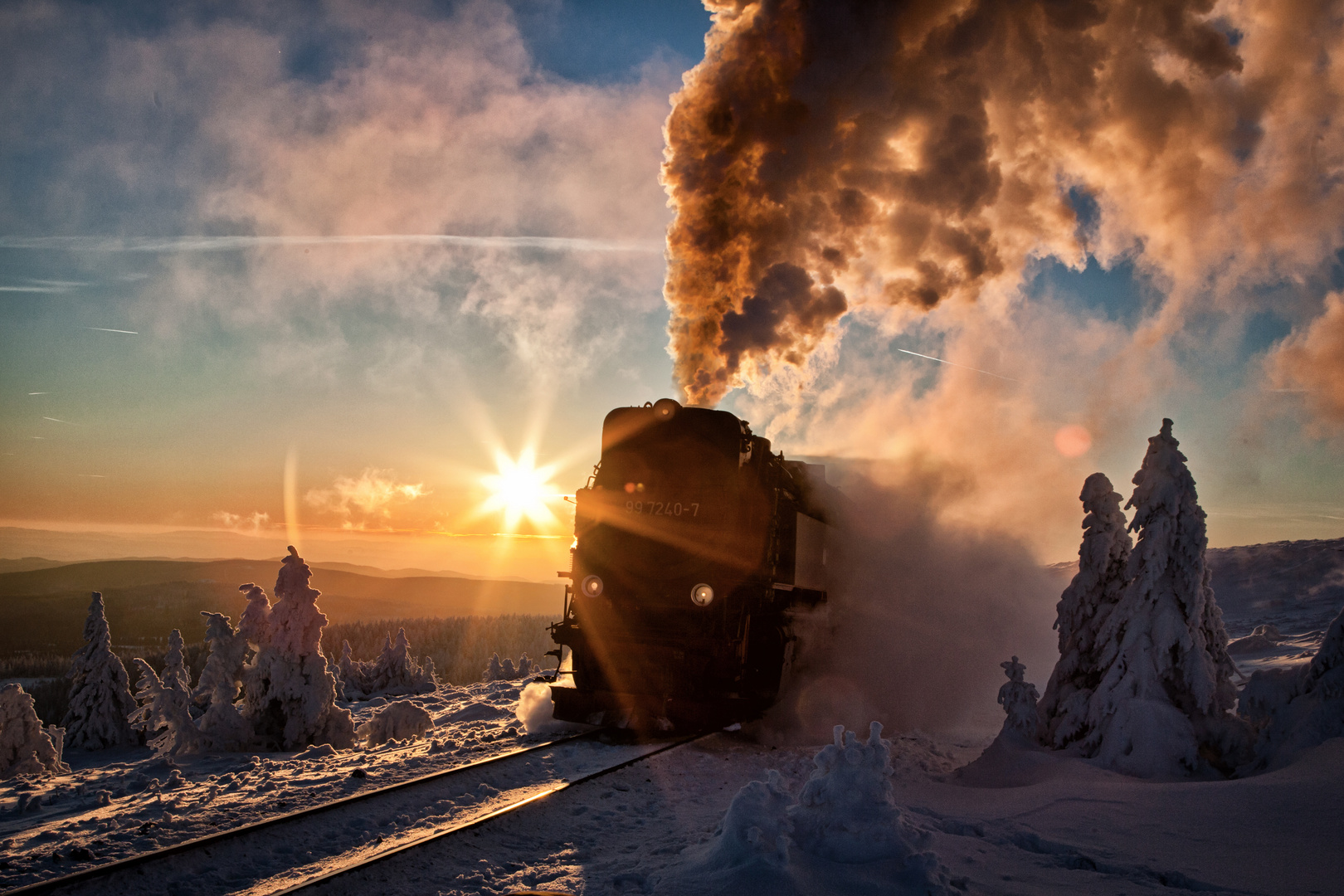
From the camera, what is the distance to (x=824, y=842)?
6125 mm

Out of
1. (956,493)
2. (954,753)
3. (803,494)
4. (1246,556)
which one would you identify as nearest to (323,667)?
(803,494)

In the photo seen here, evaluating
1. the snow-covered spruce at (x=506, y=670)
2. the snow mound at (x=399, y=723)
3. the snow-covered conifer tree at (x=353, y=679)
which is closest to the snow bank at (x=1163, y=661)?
the snow mound at (x=399, y=723)

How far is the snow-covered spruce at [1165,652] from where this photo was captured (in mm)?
11242

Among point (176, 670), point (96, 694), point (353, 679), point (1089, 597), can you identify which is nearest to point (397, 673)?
point (353, 679)

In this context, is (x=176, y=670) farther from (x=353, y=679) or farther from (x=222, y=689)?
(x=353, y=679)

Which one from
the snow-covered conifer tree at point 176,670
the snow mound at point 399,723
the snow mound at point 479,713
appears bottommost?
the snow mound at point 479,713

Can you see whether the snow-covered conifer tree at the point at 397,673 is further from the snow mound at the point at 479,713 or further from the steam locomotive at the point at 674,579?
the steam locomotive at the point at 674,579

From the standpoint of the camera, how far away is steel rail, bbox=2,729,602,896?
17.3ft

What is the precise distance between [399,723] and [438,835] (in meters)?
8.42

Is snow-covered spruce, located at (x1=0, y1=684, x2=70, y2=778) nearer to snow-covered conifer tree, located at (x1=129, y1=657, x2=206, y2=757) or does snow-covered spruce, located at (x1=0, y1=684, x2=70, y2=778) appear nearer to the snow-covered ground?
snow-covered conifer tree, located at (x1=129, y1=657, x2=206, y2=757)

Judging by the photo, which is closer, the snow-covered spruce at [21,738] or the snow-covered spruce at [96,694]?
the snow-covered spruce at [21,738]

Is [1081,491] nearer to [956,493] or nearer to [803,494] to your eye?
[803,494]

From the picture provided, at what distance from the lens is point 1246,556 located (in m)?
65.9

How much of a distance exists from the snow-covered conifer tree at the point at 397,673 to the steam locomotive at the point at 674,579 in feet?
65.9
